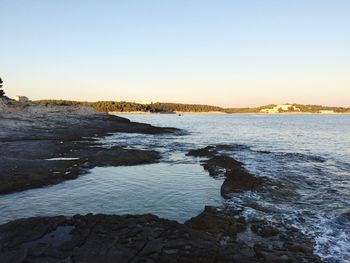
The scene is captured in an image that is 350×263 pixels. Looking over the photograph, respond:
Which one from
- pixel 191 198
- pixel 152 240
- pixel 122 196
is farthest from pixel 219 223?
pixel 122 196

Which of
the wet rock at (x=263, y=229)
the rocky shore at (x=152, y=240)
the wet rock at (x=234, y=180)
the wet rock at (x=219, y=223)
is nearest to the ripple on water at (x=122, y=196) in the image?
the wet rock at (x=234, y=180)

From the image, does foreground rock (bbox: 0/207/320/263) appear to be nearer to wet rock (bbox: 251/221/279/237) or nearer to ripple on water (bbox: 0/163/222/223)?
wet rock (bbox: 251/221/279/237)

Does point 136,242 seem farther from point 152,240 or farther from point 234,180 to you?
point 234,180

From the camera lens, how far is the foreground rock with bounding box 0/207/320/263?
10.7 metres

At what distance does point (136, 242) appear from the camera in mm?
11477

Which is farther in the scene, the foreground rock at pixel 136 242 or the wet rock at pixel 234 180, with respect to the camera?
the wet rock at pixel 234 180

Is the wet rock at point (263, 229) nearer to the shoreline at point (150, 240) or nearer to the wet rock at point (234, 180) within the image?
the shoreline at point (150, 240)

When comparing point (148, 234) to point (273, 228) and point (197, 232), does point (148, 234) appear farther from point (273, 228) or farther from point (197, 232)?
point (273, 228)

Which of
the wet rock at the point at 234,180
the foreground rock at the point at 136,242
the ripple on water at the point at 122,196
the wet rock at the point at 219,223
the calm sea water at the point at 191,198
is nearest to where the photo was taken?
the foreground rock at the point at 136,242

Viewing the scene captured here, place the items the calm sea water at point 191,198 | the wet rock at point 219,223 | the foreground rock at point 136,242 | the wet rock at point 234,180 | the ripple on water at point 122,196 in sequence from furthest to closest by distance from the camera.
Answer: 1. the wet rock at point 234,180
2. the ripple on water at point 122,196
3. the calm sea water at point 191,198
4. the wet rock at point 219,223
5. the foreground rock at point 136,242

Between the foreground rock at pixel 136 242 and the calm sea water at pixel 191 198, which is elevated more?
the foreground rock at pixel 136 242

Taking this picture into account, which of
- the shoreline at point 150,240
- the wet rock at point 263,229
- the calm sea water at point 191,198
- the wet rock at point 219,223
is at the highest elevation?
Result: the shoreline at point 150,240

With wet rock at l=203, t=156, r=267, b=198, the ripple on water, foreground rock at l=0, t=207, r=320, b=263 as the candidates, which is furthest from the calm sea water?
foreground rock at l=0, t=207, r=320, b=263

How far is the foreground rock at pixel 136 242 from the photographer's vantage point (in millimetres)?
10695
